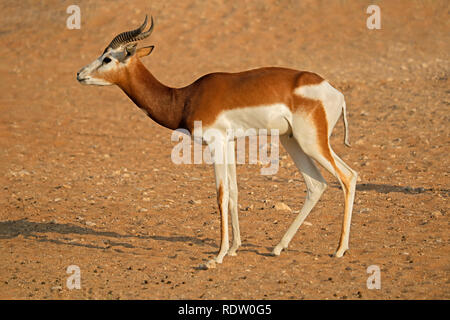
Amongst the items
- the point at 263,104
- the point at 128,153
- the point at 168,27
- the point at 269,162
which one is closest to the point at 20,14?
the point at 168,27

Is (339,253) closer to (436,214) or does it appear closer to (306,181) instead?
(306,181)

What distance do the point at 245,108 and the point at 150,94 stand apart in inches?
49.5

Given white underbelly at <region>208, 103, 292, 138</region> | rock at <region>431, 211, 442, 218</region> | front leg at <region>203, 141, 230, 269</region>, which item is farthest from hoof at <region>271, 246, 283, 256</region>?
rock at <region>431, 211, 442, 218</region>

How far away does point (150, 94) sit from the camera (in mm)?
7492

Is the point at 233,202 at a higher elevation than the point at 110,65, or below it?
below

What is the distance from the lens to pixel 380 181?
1030cm

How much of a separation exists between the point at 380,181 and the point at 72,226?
489 centimetres

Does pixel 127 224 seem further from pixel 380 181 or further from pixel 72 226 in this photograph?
pixel 380 181

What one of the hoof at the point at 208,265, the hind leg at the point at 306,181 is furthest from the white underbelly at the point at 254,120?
the hoof at the point at 208,265

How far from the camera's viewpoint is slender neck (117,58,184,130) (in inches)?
291

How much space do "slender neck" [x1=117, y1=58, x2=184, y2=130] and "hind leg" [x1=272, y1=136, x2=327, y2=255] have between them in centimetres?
134

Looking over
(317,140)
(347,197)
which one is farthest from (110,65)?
(347,197)

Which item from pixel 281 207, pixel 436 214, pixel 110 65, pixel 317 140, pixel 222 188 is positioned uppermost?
pixel 110 65

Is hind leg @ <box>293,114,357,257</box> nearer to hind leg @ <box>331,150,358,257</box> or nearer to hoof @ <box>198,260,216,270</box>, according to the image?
hind leg @ <box>331,150,358,257</box>
